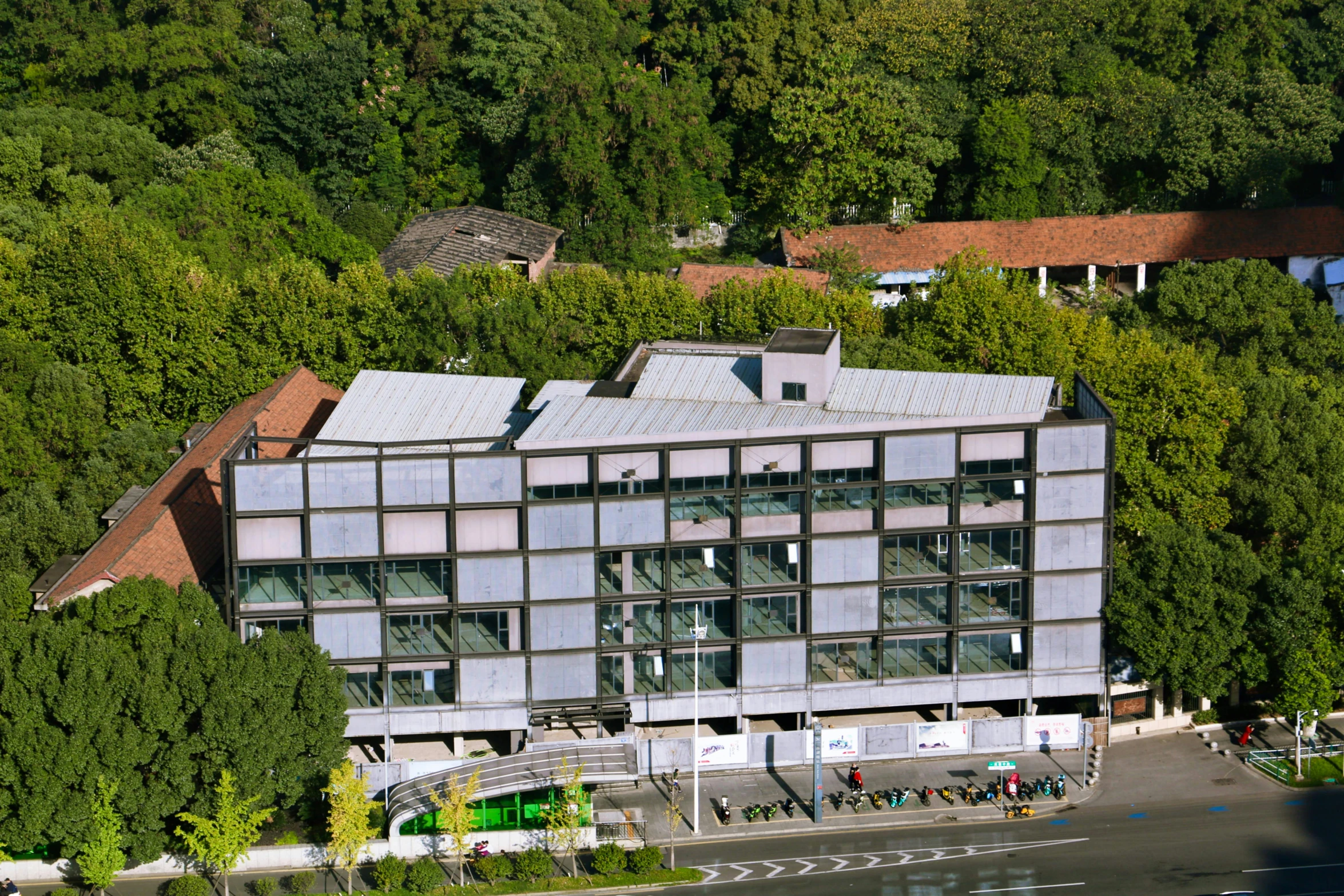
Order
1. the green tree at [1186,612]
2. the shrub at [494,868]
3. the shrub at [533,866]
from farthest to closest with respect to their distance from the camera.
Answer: the green tree at [1186,612]
the shrub at [494,868]
the shrub at [533,866]

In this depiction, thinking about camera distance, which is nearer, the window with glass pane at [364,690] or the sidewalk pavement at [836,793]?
the sidewalk pavement at [836,793]

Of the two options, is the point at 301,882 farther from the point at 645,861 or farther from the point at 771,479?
the point at 771,479

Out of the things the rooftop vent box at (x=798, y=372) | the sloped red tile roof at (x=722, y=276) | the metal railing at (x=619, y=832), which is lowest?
the metal railing at (x=619, y=832)

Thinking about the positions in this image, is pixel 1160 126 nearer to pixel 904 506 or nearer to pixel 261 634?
pixel 904 506

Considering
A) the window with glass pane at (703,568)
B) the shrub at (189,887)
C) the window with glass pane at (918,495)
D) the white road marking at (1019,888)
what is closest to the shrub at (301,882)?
the shrub at (189,887)

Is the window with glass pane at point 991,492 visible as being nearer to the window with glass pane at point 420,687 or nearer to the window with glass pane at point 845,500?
the window with glass pane at point 845,500

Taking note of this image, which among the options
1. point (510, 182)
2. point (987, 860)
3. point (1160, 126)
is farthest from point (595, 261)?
point (987, 860)

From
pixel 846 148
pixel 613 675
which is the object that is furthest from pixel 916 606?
pixel 846 148
